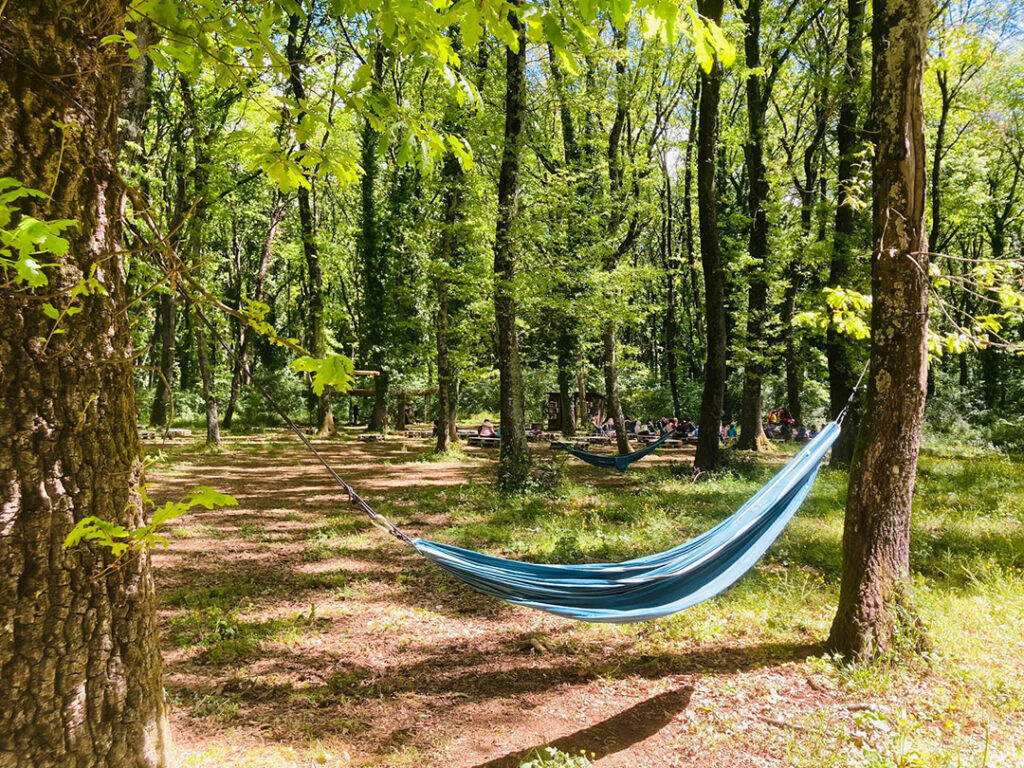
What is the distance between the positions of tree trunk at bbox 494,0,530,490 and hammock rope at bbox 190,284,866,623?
4.53 m

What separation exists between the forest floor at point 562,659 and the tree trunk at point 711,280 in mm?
2448

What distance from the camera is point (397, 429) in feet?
60.0

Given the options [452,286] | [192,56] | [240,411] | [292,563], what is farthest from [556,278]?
[240,411]

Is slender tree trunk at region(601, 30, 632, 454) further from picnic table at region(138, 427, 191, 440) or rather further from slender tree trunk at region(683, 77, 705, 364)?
picnic table at region(138, 427, 191, 440)

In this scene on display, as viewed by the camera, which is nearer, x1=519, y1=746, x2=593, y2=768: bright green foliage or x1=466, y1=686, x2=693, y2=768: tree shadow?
x1=519, y1=746, x2=593, y2=768: bright green foliage

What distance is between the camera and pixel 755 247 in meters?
10.5

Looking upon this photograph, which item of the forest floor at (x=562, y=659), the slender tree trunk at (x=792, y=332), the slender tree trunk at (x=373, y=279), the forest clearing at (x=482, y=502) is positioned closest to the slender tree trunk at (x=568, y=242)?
the forest clearing at (x=482, y=502)

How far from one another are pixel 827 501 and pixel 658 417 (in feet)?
43.3

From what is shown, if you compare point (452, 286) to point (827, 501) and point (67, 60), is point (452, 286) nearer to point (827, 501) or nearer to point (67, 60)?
point (827, 501)

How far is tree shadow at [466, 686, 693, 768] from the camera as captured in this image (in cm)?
246

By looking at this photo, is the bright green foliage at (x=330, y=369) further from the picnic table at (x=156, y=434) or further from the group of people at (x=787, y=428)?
the group of people at (x=787, y=428)

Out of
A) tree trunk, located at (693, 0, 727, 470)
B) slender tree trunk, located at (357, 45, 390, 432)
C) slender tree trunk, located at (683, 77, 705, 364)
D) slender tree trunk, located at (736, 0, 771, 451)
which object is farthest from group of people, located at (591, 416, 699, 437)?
slender tree trunk, located at (357, 45, 390, 432)

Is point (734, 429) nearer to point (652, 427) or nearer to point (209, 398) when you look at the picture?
point (652, 427)

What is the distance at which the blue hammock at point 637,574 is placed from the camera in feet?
8.76
